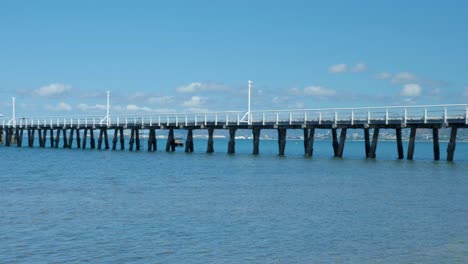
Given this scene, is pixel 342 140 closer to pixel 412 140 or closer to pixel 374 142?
pixel 374 142

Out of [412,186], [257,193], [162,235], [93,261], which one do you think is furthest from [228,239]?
Result: [412,186]

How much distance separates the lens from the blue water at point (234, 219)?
50.3ft

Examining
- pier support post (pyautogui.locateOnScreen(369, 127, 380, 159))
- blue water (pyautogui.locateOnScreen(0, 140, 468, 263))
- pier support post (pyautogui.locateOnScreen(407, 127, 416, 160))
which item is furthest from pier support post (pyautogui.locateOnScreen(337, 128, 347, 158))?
blue water (pyautogui.locateOnScreen(0, 140, 468, 263))

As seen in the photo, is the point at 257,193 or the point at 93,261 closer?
the point at 93,261

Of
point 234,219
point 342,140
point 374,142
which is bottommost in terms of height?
point 234,219

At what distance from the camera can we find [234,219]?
20.0m

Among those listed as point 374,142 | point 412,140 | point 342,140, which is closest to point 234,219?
point 412,140

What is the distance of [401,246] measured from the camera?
16.2 meters

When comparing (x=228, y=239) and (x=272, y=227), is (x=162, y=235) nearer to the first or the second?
(x=228, y=239)

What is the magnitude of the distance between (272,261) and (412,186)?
16469 millimetres

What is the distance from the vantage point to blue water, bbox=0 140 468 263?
15.3 meters

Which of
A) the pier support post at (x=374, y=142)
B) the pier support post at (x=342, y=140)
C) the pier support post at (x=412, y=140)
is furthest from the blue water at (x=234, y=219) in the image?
the pier support post at (x=342, y=140)

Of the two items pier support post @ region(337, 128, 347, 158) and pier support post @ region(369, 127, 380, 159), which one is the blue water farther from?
pier support post @ region(337, 128, 347, 158)

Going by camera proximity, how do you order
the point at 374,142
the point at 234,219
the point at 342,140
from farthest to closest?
the point at 342,140 < the point at 374,142 < the point at 234,219
